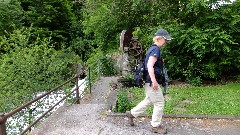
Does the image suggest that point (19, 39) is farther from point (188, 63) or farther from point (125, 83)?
point (188, 63)

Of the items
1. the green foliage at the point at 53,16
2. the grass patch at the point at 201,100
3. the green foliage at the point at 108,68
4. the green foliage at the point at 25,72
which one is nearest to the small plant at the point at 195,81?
the grass patch at the point at 201,100

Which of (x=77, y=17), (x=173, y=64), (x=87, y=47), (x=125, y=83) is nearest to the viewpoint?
(x=125, y=83)

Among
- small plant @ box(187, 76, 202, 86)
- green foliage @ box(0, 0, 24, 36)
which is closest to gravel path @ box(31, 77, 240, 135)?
small plant @ box(187, 76, 202, 86)

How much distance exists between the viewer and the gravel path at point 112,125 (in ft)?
17.4

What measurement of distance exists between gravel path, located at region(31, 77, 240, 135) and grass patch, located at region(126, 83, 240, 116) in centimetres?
95

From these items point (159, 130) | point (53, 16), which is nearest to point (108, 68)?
point (159, 130)

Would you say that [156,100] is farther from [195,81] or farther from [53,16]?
[53,16]

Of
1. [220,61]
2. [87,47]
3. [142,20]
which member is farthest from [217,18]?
[87,47]

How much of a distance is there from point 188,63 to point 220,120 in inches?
231

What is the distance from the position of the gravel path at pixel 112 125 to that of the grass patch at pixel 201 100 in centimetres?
95

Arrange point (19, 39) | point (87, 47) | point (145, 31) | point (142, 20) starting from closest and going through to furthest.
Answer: point (19, 39)
point (145, 31)
point (142, 20)
point (87, 47)

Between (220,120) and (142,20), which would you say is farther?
(142,20)

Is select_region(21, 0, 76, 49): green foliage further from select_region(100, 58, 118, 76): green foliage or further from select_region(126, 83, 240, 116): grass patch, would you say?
select_region(126, 83, 240, 116): grass patch

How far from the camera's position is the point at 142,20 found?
54.8ft
